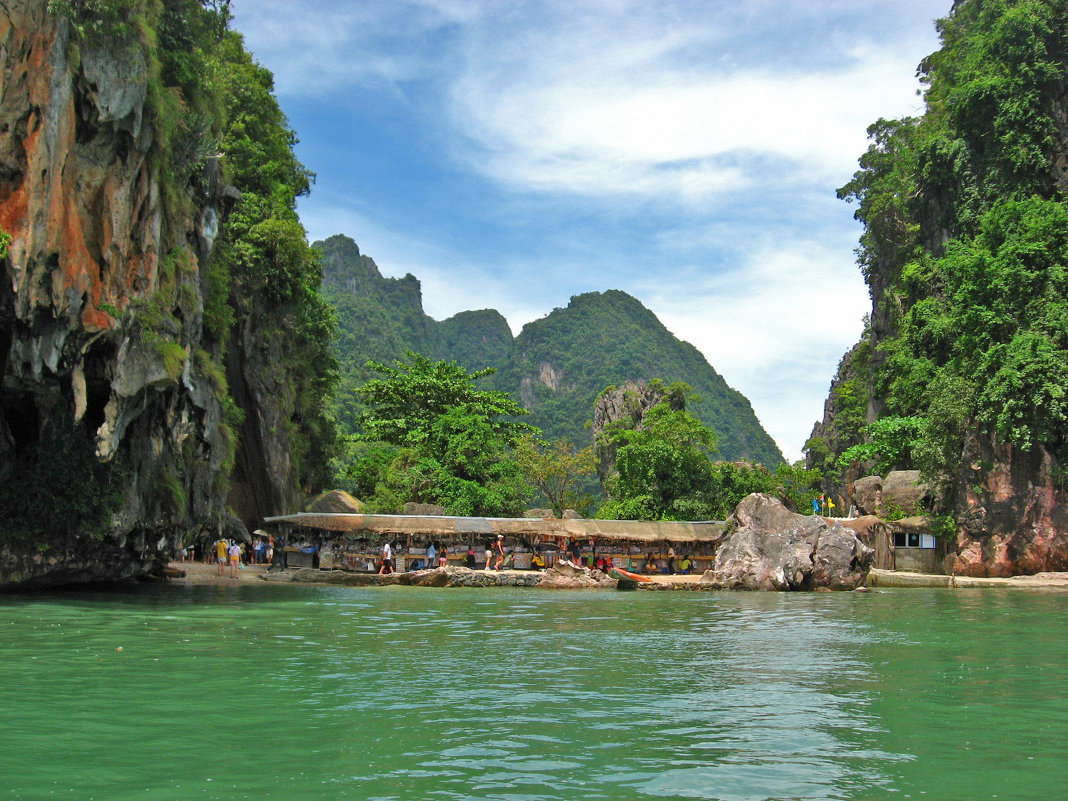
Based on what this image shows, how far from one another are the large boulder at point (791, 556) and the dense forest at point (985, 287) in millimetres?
6218

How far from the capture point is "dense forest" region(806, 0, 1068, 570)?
26.8 metres

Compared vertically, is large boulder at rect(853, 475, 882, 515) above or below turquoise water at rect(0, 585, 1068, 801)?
above

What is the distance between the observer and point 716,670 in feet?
34.0

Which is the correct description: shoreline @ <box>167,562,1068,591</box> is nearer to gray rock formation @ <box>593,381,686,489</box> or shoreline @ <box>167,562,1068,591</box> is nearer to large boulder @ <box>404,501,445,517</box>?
large boulder @ <box>404,501,445,517</box>

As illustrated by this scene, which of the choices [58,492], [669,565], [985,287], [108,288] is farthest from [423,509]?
[985,287]

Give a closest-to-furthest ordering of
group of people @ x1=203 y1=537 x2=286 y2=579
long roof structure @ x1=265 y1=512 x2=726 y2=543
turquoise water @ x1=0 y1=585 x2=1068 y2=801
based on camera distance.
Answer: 1. turquoise water @ x1=0 y1=585 x2=1068 y2=801
2. group of people @ x1=203 y1=537 x2=286 y2=579
3. long roof structure @ x1=265 y1=512 x2=726 y2=543

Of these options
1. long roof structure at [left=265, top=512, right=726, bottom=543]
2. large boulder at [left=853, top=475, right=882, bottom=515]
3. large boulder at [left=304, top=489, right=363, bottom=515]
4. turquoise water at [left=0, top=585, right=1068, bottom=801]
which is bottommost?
turquoise water at [left=0, top=585, right=1068, bottom=801]

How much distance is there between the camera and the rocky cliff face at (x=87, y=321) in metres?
14.7

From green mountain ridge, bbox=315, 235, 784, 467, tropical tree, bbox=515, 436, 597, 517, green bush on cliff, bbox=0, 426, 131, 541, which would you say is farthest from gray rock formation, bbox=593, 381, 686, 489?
green bush on cliff, bbox=0, 426, 131, 541

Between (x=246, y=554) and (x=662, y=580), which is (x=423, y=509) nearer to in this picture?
(x=246, y=554)

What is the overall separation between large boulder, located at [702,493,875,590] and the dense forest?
6218 millimetres

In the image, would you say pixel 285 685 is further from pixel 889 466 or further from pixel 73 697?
pixel 889 466

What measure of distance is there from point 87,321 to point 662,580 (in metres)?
16.9

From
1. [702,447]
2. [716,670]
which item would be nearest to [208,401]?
[716,670]
